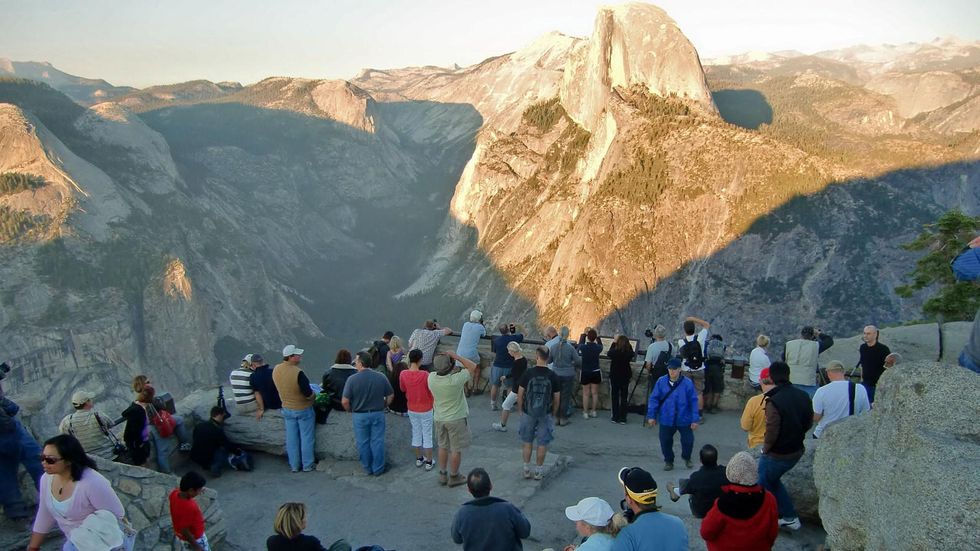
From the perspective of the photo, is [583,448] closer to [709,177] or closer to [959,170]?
[709,177]

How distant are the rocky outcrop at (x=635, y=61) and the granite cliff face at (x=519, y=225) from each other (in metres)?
0.20

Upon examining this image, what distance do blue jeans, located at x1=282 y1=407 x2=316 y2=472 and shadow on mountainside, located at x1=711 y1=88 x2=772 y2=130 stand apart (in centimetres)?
6724

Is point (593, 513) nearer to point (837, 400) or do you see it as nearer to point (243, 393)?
point (837, 400)

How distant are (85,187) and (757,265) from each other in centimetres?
5588

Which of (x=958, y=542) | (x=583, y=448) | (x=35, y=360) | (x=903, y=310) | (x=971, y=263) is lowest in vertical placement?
(x=35, y=360)

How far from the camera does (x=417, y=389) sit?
8.27 metres

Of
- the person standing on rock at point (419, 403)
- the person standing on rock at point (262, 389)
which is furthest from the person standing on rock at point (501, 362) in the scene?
the person standing on rock at point (262, 389)

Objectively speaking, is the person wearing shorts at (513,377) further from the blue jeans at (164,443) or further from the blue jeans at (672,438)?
the blue jeans at (164,443)

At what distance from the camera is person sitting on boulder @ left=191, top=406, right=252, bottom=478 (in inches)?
359

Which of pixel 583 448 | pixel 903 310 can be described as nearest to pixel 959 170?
pixel 903 310

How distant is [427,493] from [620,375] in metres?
4.34

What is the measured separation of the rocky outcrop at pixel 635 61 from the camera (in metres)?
52.6

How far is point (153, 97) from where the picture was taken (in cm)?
11794

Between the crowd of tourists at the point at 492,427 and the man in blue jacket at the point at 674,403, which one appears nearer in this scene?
the crowd of tourists at the point at 492,427
